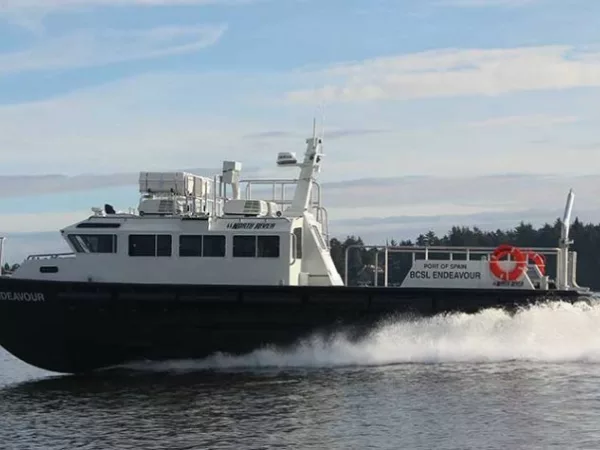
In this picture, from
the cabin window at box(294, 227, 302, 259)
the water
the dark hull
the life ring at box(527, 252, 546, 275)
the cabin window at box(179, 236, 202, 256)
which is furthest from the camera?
the life ring at box(527, 252, 546, 275)

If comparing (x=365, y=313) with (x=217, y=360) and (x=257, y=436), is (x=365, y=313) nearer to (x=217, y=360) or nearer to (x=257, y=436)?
(x=217, y=360)

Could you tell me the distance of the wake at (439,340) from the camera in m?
19.7

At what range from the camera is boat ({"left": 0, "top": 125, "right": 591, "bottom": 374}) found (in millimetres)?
19500

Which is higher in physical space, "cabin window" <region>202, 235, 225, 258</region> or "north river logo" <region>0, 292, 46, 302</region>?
"cabin window" <region>202, 235, 225, 258</region>

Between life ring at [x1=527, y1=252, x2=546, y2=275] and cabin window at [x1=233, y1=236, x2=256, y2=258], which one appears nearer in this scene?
cabin window at [x1=233, y1=236, x2=256, y2=258]

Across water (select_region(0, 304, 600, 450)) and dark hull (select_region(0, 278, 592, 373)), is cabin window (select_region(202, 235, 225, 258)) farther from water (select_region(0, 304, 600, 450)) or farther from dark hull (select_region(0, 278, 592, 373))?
water (select_region(0, 304, 600, 450))

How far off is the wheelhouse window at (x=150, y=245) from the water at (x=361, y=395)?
227 cm

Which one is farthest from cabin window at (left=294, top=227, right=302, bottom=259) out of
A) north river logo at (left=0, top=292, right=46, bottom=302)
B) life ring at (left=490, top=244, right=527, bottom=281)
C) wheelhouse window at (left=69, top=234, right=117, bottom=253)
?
north river logo at (left=0, top=292, right=46, bottom=302)

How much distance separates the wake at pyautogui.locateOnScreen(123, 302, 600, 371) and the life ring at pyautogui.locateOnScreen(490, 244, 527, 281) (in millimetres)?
818

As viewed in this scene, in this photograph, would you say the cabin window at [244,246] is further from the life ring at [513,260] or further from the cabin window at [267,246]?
the life ring at [513,260]

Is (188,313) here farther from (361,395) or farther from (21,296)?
(361,395)

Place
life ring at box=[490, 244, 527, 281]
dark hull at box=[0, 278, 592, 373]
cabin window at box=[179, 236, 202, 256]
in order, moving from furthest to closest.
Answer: life ring at box=[490, 244, 527, 281], cabin window at box=[179, 236, 202, 256], dark hull at box=[0, 278, 592, 373]

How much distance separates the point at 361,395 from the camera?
55.1 feet

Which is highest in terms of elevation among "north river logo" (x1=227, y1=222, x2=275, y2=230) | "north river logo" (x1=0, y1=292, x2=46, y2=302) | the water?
"north river logo" (x1=227, y1=222, x2=275, y2=230)
